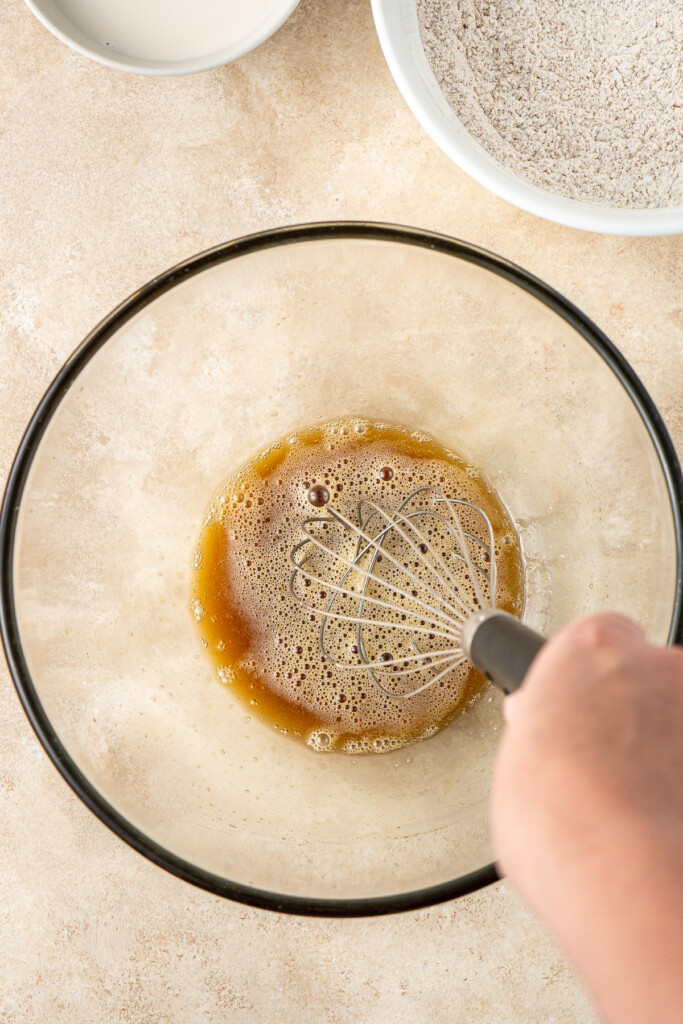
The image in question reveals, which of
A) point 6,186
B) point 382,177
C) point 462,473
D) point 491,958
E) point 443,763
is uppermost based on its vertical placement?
point 6,186

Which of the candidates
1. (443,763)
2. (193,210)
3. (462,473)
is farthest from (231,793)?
(193,210)

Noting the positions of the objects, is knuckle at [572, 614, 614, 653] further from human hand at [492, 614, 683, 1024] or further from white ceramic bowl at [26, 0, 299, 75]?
white ceramic bowl at [26, 0, 299, 75]

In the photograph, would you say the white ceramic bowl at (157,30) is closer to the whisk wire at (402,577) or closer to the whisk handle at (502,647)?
the whisk wire at (402,577)

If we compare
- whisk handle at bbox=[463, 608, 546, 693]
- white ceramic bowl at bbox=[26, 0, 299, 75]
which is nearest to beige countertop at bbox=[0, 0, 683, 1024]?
white ceramic bowl at bbox=[26, 0, 299, 75]

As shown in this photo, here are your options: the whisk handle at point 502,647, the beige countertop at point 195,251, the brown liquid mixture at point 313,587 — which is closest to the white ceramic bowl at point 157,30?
the beige countertop at point 195,251

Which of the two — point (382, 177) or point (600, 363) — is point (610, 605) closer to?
point (600, 363)

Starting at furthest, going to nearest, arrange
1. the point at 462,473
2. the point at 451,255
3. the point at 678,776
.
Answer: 1. the point at 462,473
2. the point at 451,255
3. the point at 678,776
